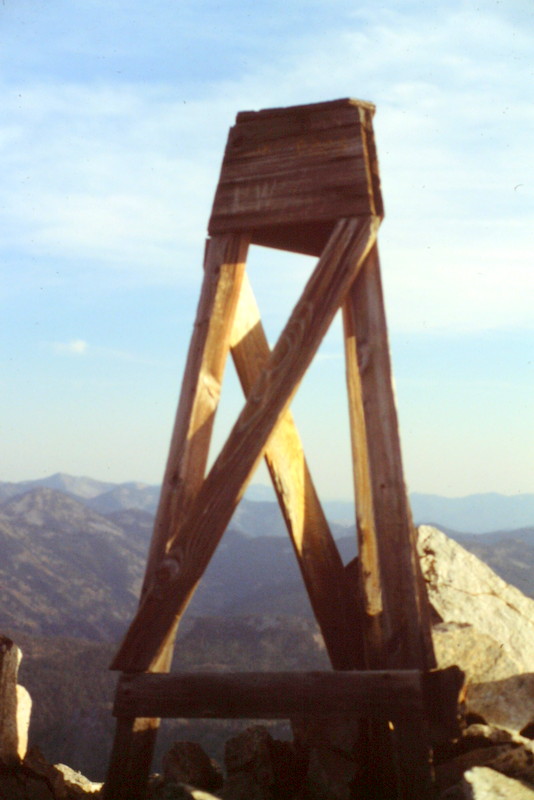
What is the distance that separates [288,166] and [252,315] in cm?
68

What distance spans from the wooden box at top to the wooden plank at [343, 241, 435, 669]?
11.8 inches

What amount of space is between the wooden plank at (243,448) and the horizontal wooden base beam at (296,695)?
14 centimetres

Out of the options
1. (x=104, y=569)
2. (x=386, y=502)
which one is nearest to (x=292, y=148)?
(x=386, y=502)

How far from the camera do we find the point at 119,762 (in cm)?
297

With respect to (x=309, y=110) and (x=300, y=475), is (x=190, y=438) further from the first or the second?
(x=309, y=110)

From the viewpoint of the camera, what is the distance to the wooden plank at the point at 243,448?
2.97 metres

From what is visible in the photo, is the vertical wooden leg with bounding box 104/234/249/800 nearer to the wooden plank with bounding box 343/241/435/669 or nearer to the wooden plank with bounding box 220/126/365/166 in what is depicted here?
the wooden plank with bounding box 220/126/365/166

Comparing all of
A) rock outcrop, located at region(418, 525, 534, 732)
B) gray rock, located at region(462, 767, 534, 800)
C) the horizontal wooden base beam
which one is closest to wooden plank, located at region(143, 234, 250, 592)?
the horizontal wooden base beam

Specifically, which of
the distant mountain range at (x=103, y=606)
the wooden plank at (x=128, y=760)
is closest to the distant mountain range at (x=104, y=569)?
the distant mountain range at (x=103, y=606)

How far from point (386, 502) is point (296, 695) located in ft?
2.62

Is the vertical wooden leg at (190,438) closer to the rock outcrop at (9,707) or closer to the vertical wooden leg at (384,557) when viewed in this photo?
the vertical wooden leg at (384,557)

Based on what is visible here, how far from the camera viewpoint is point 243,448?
9.96ft

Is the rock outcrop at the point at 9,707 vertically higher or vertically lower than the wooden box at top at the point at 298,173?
lower


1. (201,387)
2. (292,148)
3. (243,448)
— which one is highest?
(292,148)
